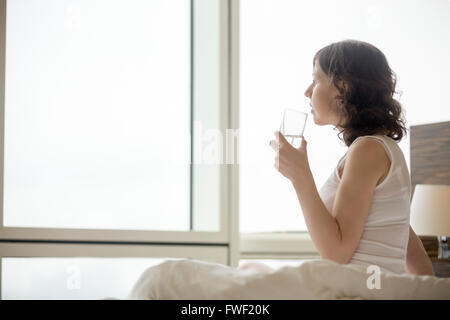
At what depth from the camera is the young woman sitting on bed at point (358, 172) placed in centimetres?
125

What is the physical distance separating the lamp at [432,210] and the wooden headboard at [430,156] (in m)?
0.20

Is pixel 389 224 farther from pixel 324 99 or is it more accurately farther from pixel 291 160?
pixel 324 99

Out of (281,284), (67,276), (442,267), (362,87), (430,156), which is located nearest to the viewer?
(281,284)

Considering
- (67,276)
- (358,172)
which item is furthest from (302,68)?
(358,172)

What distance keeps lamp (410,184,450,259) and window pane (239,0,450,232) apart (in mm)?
594

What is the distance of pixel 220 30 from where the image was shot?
2.60 m

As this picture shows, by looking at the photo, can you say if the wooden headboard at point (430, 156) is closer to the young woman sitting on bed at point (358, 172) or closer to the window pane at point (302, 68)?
the window pane at point (302, 68)

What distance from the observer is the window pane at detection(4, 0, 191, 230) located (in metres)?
2.41

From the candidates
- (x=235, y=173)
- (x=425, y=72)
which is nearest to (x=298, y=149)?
(x=235, y=173)

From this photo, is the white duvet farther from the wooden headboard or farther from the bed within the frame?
the wooden headboard

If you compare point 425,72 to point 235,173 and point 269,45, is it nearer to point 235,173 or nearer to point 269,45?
point 269,45

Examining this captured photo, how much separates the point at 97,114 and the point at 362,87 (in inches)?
57.6

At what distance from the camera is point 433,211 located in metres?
2.37

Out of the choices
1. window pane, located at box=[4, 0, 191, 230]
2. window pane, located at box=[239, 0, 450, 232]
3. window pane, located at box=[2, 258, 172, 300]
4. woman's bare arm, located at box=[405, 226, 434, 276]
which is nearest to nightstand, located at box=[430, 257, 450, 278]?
window pane, located at box=[239, 0, 450, 232]
